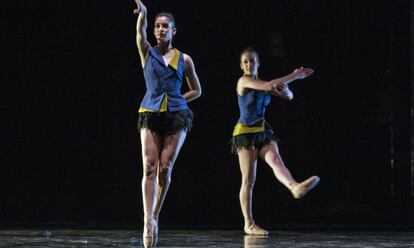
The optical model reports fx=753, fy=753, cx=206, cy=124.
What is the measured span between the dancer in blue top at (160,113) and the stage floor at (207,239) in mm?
385

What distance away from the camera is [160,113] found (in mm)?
4121

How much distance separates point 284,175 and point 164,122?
0.93 metres

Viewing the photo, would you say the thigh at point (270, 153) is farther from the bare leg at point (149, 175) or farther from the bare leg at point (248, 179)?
the bare leg at point (149, 175)

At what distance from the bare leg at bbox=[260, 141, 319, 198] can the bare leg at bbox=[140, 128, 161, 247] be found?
855 mm

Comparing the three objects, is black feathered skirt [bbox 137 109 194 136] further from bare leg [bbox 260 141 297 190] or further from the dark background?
the dark background

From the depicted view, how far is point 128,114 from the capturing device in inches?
261

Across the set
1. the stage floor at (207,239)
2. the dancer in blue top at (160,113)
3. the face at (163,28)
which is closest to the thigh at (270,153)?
the stage floor at (207,239)

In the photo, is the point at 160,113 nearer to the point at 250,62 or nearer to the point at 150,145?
the point at 150,145

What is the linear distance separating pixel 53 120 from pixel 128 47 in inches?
36.4

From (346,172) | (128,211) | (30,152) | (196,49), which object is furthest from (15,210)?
(346,172)

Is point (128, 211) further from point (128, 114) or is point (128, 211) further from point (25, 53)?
point (25, 53)

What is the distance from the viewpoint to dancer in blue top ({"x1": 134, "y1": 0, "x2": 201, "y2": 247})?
160 inches

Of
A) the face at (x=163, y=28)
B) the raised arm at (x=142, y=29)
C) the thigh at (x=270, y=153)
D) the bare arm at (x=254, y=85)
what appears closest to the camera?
the raised arm at (x=142, y=29)

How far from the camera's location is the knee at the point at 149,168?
4043 mm
